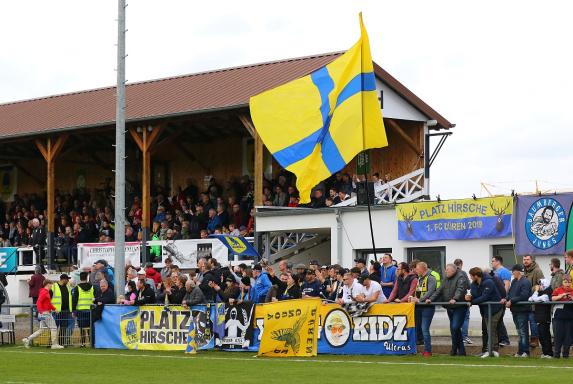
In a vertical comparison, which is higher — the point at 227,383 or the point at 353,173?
the point at 353,173

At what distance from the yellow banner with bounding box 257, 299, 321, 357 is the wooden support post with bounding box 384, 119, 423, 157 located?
13642 millimetres

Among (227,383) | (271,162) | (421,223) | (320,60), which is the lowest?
(227,383)

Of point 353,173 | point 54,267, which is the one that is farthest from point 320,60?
point 54,267

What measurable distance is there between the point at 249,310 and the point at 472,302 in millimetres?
4420

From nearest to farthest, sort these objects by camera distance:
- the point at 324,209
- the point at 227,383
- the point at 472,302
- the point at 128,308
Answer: the point at 227,383, the point at 472,302, the point at 128,308, the point at 324,209

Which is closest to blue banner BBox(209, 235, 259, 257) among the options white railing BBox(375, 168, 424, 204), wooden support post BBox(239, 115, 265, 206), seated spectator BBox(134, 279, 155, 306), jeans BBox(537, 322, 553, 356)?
wooden support post BBox(239, 115, 265, 206)

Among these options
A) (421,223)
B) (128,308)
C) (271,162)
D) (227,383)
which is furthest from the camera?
(271,162)

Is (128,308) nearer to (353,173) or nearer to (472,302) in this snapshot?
(472,302)

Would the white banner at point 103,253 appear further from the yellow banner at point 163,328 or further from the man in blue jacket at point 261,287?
the man in blue jacket at point 261,287

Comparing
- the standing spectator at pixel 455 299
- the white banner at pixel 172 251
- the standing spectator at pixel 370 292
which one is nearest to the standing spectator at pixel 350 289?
the standing spectator at pixel 370 292

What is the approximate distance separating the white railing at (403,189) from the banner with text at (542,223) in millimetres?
5064

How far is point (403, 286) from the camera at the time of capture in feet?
73.4

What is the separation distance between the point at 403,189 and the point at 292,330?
1356 cm

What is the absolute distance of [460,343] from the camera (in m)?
21.3
